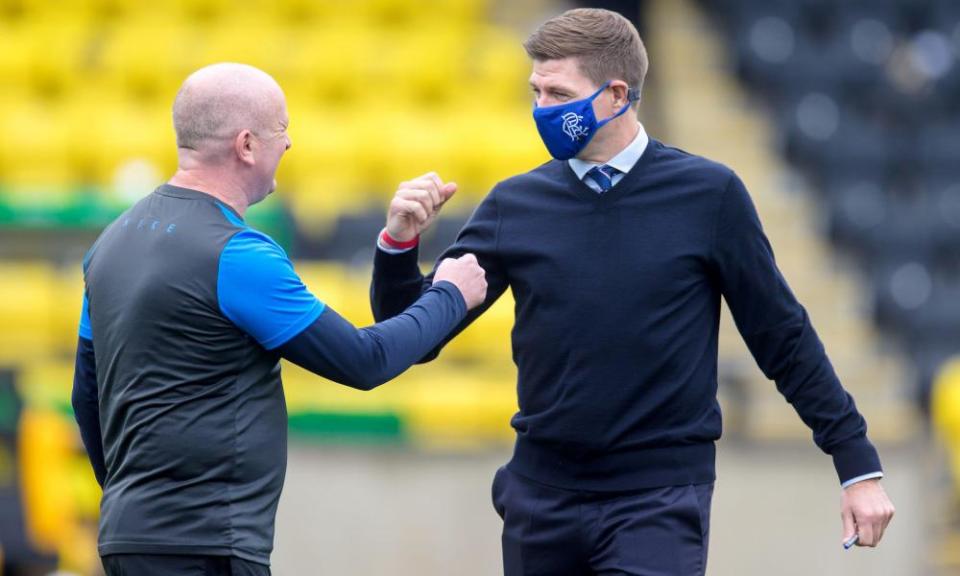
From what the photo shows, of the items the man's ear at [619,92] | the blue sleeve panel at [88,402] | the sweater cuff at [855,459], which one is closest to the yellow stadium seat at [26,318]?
the blue sleeve panel at [88,402]

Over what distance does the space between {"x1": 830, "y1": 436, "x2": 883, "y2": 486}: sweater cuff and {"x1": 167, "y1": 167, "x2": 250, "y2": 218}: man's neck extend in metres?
1.43

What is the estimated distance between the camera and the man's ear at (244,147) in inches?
129

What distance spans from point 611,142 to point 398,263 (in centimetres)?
57

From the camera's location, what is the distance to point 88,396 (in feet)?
11.6

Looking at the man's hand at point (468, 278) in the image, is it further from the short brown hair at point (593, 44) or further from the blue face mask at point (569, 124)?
the short brown hair at point (593, 44)

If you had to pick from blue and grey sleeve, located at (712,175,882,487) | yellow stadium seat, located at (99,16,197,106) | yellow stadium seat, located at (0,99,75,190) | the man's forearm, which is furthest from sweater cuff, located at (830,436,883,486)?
yellow stadium seat, located at (99,16,197,106)

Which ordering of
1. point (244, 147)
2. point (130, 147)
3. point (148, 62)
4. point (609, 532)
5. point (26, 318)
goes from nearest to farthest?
point (244, 147) < point (609, 532) < point (26, 318) < point (130, 147) < point (148, 62)

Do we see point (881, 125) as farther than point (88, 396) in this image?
Yes

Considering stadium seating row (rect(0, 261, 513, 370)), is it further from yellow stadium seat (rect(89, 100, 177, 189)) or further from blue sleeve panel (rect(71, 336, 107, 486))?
blue sleeve panel (rect(71, 336, 107, 486))

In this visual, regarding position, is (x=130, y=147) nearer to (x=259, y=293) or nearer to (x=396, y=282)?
(x=396, y=282)

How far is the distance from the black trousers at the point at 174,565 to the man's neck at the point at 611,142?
1.17m

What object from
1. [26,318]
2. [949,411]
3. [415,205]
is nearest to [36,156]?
[26,318]

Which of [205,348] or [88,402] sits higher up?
[205,348]

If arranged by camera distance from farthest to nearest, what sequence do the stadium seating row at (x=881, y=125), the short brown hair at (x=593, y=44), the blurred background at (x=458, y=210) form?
the stadium seating row at (x=881, y=125), the blurred background at (x=458, y=210), the short brown hair at (x=593, y=44)
